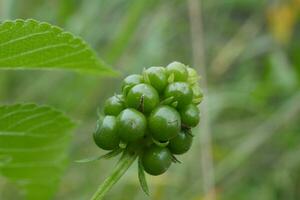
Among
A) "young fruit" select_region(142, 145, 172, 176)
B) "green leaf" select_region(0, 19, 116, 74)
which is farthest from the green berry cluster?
"green leaf" select_region(0, 19, 116, 74)

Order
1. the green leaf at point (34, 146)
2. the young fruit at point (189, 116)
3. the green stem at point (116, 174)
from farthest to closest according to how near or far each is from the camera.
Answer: the green leaf at point (34, 146) < the young fruit at point (189, 116) < the green stem at point (116, 174)

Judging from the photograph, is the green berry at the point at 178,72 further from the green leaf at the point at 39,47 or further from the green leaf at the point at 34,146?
the green leaf at the point at 34,146

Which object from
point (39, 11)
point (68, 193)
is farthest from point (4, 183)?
point (39, 11)

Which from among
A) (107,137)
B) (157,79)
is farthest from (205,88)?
(107,137)

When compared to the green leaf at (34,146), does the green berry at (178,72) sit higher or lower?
higher

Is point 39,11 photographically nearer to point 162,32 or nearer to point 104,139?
point 162,32

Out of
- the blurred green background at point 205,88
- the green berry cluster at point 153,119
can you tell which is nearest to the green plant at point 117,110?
the green berry cluster at point 153,119
